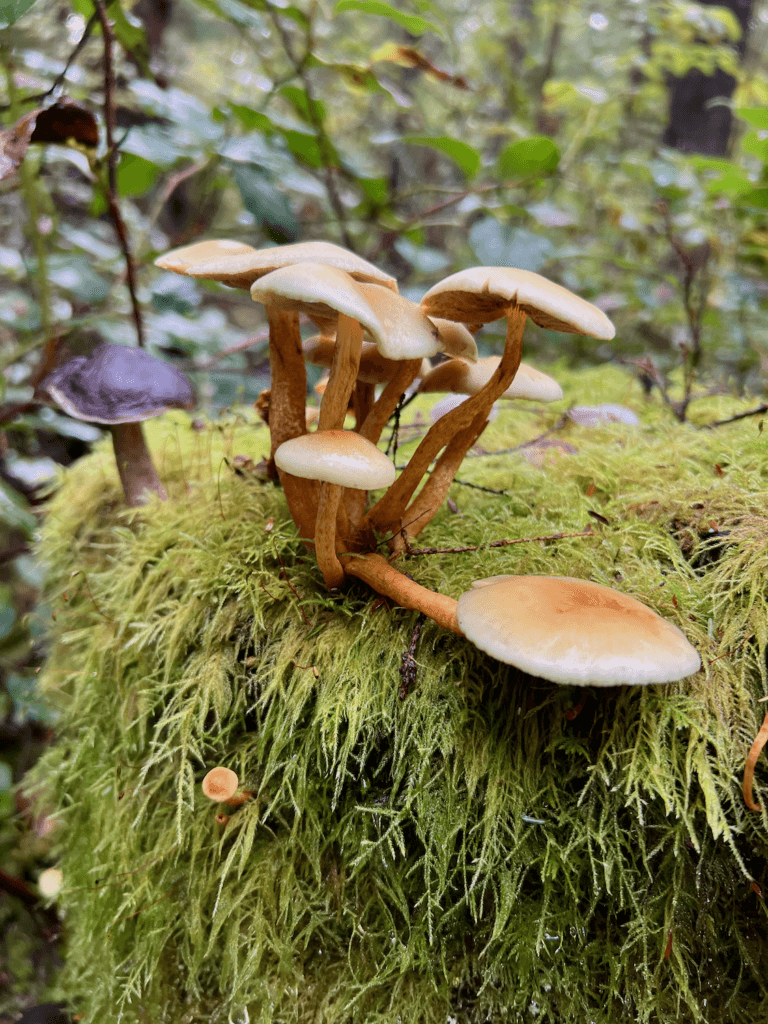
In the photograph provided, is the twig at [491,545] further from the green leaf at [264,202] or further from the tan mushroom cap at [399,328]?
the green leaf at [264,202]

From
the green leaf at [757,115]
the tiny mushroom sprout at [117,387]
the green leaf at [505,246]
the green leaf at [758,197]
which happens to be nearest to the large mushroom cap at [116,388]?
the tiny mushroom sprout at [117,387]

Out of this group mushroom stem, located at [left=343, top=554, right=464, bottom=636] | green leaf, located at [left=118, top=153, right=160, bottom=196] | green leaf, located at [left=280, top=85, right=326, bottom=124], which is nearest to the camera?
mushroom stem, located at [left=343, top=554, right=464, bottom=636]

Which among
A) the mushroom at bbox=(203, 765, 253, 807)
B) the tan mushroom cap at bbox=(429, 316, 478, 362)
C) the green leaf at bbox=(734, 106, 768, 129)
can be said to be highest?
the green leaf at bbox=(734, 106, 768, 129)

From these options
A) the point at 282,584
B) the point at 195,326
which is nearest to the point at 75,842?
the point at 282,584

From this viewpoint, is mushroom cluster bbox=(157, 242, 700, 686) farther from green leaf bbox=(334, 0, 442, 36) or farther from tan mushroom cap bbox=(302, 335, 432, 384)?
green leaf bbox=(334, 0, 442, 36)

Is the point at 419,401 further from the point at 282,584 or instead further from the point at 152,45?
the point at 152,45

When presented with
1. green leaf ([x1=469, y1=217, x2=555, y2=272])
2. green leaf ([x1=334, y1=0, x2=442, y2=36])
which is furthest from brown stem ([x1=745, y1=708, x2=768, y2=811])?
green leaf ([x1=334, y1=0, x2=442, y2=36])
